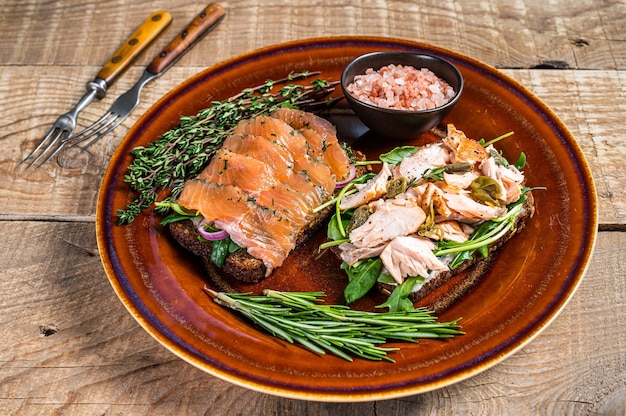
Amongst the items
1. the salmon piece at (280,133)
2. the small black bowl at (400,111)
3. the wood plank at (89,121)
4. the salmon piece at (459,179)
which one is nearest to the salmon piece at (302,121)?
the salmon piece at (280,133)

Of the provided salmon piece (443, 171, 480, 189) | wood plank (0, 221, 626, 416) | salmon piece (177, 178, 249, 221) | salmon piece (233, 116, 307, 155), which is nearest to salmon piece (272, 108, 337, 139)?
salmon piece (233, 116, 307, 155)

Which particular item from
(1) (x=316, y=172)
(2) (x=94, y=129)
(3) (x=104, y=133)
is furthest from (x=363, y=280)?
(2) (x=94, y=129)

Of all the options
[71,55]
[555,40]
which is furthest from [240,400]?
[555,40]

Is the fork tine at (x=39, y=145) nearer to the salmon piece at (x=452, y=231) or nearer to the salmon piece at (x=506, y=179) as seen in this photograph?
the salmon piece at (x=452, y=231)

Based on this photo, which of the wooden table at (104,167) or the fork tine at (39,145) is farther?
the fork tine at (39,145)

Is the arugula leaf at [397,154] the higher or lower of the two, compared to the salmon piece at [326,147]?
lower
